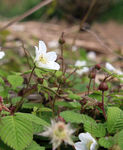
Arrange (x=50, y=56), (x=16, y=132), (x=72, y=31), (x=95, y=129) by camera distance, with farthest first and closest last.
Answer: (x=72, y=31)
(x=50, y=56)
(x=95, y=129)
(x=16, y=132)

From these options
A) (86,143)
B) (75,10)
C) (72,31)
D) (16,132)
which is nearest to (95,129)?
(86,143)

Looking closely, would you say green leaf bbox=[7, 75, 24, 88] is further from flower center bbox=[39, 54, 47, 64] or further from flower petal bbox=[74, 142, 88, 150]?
flower petal bbox=[74, 142, 88, 150]

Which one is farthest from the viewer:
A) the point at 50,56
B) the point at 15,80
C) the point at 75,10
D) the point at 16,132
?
the point at 75,10

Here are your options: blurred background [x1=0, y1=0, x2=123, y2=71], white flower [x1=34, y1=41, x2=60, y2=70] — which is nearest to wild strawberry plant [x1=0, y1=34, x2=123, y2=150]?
white flower [x1=34, y1=41, x2=60, y2=70]

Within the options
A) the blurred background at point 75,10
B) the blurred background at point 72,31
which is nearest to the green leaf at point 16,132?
the blurred background at point 72,31

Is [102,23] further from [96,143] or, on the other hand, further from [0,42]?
[96,143]

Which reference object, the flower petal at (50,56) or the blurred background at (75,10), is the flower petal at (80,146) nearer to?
the flower petal at (50,56)

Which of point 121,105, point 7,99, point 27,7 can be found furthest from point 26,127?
point 27,7

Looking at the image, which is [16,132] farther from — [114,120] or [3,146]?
[114,120]
